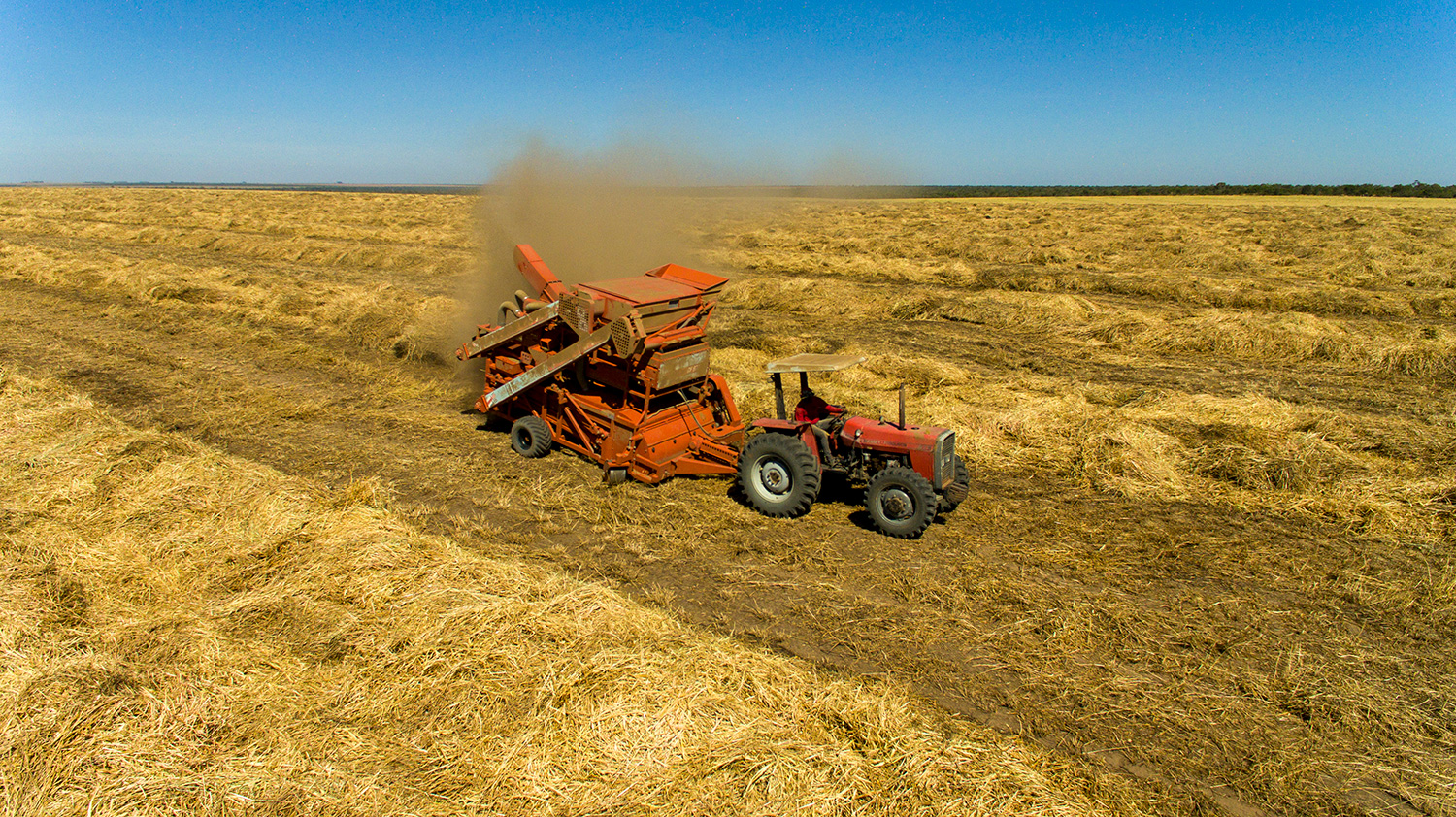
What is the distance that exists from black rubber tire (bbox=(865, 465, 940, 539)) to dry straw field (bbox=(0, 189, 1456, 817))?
0.24 m

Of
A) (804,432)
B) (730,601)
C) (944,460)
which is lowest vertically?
(730,601)

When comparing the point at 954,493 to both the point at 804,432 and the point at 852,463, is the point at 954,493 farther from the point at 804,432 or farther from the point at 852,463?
the point at 804,432

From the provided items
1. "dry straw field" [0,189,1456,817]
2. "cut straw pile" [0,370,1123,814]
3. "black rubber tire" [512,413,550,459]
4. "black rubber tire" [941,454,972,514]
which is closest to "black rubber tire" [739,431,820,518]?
"dry straw field" [0,189,1456,817]

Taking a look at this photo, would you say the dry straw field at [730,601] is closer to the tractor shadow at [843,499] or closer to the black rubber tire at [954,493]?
the tractor shadow at [843,499]

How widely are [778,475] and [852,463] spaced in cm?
69

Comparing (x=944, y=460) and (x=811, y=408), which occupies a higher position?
(x=811, y=408)

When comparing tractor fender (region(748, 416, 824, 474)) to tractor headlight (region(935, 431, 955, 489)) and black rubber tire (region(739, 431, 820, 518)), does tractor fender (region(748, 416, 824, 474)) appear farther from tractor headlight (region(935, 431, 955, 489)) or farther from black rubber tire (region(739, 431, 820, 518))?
tractor headlight (region(935, 431, 955, 489))

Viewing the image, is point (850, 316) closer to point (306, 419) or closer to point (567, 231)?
point (567, 231)

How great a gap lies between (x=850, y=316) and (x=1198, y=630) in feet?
37.1

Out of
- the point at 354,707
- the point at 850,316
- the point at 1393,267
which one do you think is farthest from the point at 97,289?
the point at 1393,267

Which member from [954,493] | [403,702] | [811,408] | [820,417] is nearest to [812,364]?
[811,408]

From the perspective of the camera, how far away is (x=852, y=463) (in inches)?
264

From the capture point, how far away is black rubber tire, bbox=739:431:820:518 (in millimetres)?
6477

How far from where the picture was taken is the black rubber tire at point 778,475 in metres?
6.48
